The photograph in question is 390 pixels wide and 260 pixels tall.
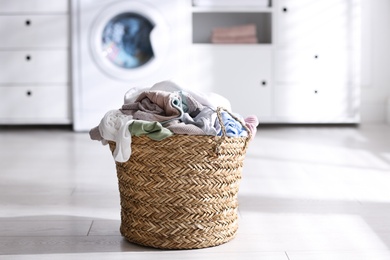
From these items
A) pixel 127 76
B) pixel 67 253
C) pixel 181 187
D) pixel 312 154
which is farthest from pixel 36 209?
pixel 127 76

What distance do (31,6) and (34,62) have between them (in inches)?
12.1

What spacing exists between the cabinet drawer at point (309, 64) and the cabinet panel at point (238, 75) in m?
0.07

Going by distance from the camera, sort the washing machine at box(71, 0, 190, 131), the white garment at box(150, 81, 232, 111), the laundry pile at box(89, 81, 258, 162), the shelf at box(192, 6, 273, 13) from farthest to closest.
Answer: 1. the shelf at box(192, 6, 273, 13)
2. the washing machine at box(71, 0, 190, 131)
3. the white garment at box(150, 81, 232, 111)
4. the laundry pile at box(89, 81, 258, 162)

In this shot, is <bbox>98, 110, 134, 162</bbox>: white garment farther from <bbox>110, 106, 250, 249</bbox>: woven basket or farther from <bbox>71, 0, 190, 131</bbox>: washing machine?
<bbox>71, 0, 190, 131</bbox>: washing machine

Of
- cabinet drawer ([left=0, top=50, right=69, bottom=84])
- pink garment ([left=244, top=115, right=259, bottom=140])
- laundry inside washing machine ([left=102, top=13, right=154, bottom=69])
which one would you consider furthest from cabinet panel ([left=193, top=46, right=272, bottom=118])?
pink garment ([left=244, top=115, right=259, bottom=140])

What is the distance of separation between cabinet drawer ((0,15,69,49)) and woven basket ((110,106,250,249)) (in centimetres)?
252

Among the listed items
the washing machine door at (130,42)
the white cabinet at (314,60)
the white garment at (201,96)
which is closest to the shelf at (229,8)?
the white cabinet at (314,60)

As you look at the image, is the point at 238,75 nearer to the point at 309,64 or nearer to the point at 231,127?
the point at 309,64

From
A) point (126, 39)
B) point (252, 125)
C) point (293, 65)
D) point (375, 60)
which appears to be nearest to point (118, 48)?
point (126, 39)

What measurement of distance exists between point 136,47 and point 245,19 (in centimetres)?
84

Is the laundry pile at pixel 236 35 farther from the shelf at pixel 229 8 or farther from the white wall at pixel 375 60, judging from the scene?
the white wall at pixel 375 60

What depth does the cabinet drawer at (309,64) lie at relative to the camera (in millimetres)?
4430

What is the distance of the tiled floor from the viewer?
1915 millimetres

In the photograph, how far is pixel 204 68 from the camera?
174 inches
